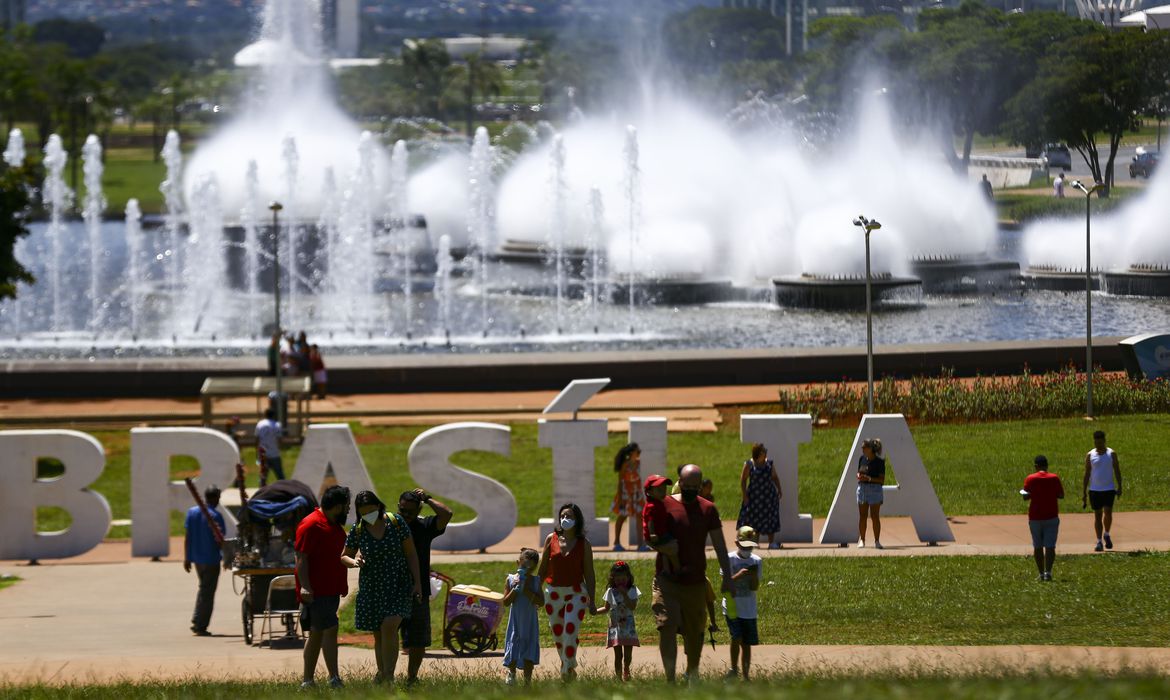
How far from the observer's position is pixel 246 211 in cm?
5125

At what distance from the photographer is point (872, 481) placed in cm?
1705

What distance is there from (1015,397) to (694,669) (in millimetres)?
14717

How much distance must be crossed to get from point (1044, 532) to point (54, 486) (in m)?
9.78

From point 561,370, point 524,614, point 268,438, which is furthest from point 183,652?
point 561,370

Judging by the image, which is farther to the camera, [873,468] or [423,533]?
[873,468]

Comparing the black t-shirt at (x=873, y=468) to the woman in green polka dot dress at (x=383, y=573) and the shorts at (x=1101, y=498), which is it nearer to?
the shorts at (x=1101, y=498)

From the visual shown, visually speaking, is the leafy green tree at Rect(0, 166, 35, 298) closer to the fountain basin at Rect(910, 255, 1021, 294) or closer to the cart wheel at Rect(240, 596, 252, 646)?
the cart wheel at Rect(240, 596, 252, 646)

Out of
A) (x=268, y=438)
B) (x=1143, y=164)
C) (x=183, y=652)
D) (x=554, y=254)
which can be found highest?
(x=1143, y=164)

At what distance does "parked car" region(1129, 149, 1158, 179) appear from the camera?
6341 cm

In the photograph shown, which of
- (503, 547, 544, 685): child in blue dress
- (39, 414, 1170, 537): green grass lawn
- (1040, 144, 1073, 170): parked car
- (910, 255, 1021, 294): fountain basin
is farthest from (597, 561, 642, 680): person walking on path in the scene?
(1040, 144, 1073, 170): parked car

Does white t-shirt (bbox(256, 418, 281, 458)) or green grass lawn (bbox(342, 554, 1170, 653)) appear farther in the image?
white t-shirt (bbox(256, 418, 281, 458))

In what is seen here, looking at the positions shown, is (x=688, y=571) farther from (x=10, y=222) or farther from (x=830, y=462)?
(x=10, y=222)

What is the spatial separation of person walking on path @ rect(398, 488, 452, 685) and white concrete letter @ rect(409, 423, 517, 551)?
5.55 metres

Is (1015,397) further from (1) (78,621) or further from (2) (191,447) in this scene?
(1) (78,621)
